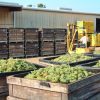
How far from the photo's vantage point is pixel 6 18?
24.5 metres

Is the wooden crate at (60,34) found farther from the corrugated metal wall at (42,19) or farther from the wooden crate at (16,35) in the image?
the corrugated metal wall at (42,19)

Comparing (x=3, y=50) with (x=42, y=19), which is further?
(x=42, y=19)

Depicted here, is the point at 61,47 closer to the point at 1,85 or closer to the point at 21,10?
the point at 21,10

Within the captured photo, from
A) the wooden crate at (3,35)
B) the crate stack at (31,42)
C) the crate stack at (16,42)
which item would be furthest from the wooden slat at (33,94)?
the crate stack at (31,42)

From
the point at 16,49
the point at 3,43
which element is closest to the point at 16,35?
the point at 16,49

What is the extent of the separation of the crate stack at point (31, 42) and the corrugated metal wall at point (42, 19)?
209 inches

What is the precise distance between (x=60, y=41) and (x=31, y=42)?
8.52ft

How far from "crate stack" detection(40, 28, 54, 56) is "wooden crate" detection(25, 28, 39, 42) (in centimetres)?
44

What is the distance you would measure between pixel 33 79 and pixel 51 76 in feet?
1.10

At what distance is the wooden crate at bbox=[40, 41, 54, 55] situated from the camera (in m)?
20.8

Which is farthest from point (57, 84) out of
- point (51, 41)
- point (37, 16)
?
point (37, 16)

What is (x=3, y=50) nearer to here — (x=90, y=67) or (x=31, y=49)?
→ (x=31, y=49)

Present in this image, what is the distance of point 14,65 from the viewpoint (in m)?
7.02

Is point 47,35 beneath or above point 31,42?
above
